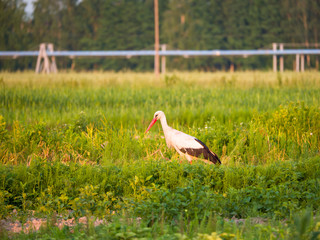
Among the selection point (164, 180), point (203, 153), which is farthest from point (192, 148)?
point (164, 180)

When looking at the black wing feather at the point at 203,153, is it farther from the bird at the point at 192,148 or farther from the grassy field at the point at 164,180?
the grassy field at the point at 164,180

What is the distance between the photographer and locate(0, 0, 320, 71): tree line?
131 ft

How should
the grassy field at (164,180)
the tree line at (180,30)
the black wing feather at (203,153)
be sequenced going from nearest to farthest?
the grassy field at (164,180) < the black wing feather at (203,153) < the tree line at (180,30)

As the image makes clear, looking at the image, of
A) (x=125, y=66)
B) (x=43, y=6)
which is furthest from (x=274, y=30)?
(x=43, y=6)

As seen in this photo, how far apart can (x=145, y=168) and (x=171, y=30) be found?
Result: 36.4 metres

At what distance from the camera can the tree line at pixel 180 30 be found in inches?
1577

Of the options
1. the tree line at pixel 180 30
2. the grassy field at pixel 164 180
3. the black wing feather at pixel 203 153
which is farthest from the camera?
the tree line at pixel 180 30

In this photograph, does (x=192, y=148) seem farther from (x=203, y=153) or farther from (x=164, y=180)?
(x=164, y=180)

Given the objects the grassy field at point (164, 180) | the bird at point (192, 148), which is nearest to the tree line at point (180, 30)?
the grassy field at point (164, 180)

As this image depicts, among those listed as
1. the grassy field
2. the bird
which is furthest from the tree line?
the bird

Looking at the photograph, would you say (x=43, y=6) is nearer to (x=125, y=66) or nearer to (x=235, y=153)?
(x=125, y=66)

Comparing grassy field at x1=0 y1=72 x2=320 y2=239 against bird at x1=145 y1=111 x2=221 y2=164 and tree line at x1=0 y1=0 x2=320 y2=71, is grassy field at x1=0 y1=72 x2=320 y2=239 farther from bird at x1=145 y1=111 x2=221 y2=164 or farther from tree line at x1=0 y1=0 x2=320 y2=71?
tree line at x1=0 y1=0 x2=320 y2=71

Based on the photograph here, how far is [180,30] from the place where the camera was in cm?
4078

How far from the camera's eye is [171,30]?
134 feet
